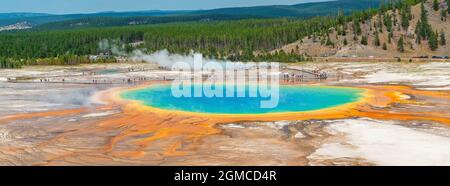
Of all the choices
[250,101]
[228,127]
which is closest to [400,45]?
[250,101]

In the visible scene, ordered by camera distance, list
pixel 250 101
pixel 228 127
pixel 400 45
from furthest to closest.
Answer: pixel 400 45 → pixel 250 101 → pixel 228 127

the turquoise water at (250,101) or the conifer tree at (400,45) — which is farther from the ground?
the conifer tree at (400,45)

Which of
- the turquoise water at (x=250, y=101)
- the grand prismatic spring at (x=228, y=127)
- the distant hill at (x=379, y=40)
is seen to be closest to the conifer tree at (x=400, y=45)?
the distant hill at (x=379, y=40)

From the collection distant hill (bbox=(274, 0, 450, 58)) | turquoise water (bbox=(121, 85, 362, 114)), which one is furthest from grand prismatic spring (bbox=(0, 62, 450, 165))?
distant hill (bbox=(274, 0, 450, 58))

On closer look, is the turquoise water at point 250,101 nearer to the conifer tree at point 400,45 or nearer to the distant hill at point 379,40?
the distant hill at point 379,40

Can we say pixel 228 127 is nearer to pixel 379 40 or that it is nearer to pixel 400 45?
pixel 400 45
